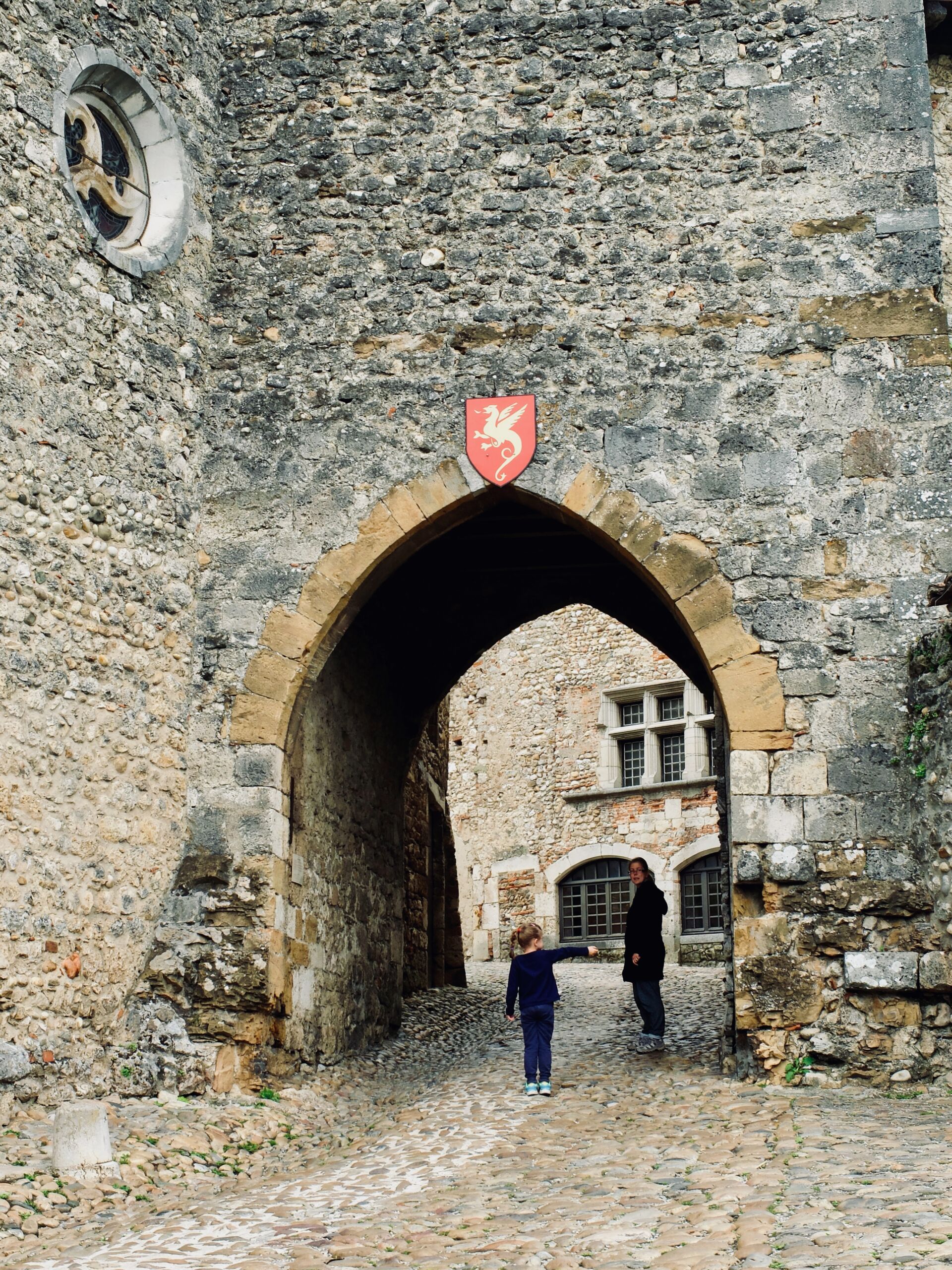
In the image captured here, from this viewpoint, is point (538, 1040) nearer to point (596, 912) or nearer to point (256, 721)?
point (256, 721)

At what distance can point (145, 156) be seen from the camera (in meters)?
6.90

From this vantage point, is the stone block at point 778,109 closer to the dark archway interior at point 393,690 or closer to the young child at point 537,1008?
the dark archway interior at point 393,690

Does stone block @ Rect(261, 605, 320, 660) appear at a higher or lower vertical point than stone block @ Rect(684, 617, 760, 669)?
higher

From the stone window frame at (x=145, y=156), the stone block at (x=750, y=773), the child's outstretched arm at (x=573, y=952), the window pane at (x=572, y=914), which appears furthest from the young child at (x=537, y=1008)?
the window pane at (x=572, y=914)

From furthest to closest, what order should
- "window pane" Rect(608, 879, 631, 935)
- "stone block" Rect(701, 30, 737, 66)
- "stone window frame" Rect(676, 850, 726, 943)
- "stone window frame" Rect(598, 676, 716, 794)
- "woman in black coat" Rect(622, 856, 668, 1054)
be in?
"stone window frame" Rect(598, 676, 716, 794) < "window pane" Rect(608, 879, 631, 935) < "stone window frame" Rect(676, 850, 726, 943) < "woman in black coat" Rect(622, 856, 668, 1054) < "stone block" Rect(701, 30, 737, 66)

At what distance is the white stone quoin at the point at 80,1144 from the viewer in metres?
4.59

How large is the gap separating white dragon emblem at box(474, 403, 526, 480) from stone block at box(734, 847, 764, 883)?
1.96 m

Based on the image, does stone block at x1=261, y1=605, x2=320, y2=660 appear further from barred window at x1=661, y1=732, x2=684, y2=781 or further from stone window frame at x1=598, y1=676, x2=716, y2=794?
barred window at x1=661, y1=732, x2=684, y2=781

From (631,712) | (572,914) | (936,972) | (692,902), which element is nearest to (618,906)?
(572,914)

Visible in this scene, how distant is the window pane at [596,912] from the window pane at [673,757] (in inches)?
60.6

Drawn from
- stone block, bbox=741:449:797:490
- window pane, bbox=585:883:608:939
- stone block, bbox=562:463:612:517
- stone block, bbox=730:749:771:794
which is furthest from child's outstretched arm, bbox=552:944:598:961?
window pane, bbox=585:883:608:939

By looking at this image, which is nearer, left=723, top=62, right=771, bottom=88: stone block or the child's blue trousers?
the child's blue trousers

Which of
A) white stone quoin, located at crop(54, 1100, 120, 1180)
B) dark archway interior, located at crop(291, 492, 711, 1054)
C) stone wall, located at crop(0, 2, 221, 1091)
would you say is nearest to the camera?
white stone quoin, located at crop(54, 1100, 120, 1180)

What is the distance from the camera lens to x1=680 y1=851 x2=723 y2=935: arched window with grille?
A: 16.7 m
